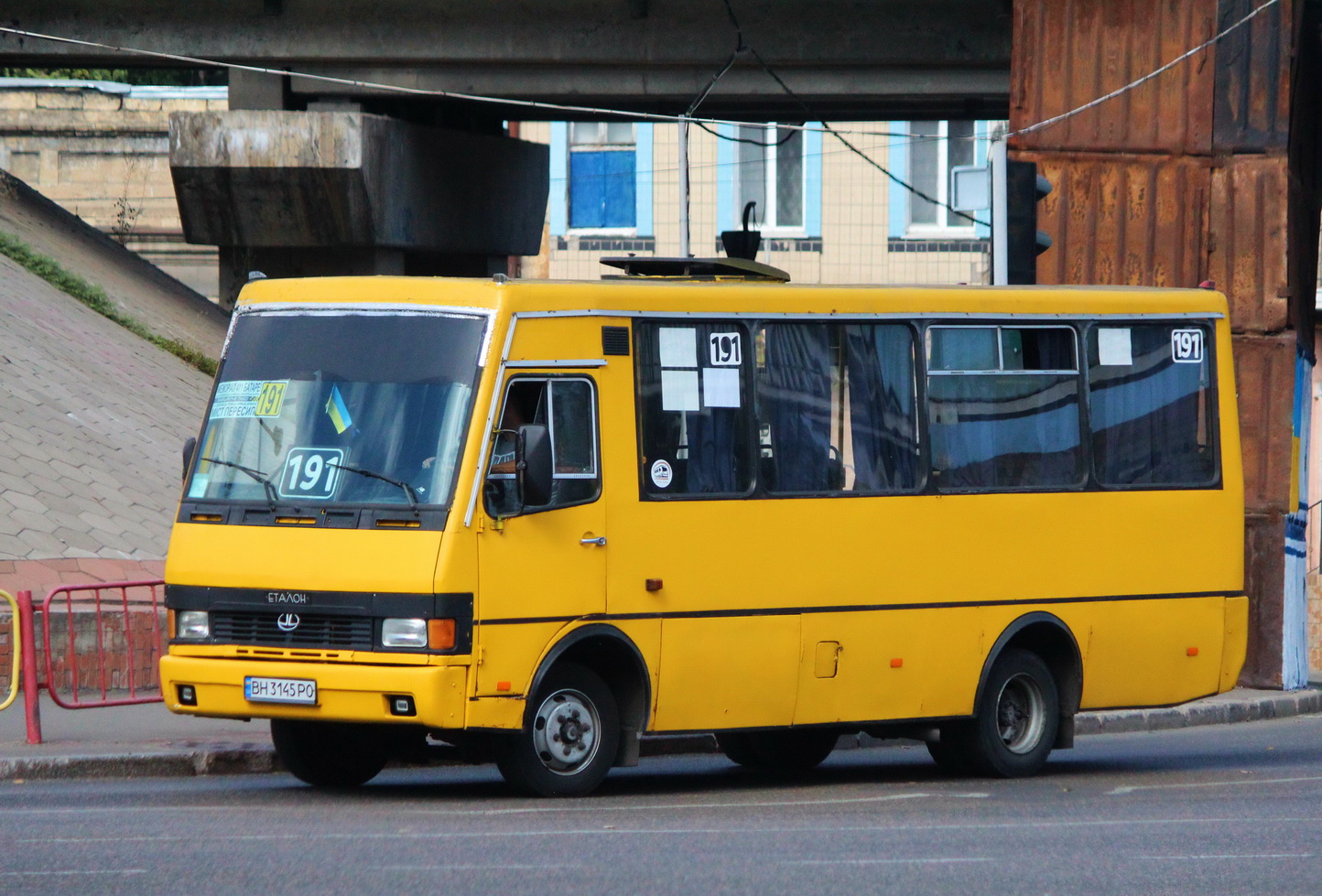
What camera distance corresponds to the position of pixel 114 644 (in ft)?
Result: 47.2

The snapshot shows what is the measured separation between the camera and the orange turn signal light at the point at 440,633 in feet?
33.4

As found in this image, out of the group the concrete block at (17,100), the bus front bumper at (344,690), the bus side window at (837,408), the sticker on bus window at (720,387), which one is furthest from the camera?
the concrete block at (17,100)

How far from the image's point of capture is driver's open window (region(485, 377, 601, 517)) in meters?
10.5

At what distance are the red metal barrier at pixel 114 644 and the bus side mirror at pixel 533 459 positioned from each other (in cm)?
440

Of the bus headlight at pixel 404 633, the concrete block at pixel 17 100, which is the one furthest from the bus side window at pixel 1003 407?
the concrete block at pixel 17 100

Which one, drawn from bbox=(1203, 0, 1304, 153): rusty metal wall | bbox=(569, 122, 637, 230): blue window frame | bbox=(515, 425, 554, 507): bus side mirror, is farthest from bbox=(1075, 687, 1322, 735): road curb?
bbox=(569, 122, 637, 230): blue window frame

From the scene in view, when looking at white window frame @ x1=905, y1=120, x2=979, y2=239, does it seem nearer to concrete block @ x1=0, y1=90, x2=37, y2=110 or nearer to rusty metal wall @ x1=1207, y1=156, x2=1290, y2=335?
concrete block @ x1=0, y1=90, x2=37, y2=110

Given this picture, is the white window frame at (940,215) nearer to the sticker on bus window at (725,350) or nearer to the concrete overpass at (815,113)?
the concrete overpass at (815,113)

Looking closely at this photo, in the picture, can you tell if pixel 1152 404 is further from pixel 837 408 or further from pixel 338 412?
pixel 338 412

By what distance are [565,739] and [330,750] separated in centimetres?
148

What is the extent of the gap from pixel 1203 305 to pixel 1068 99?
255 inches

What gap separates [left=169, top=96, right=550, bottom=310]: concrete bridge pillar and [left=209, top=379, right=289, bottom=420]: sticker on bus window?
15.3 metres

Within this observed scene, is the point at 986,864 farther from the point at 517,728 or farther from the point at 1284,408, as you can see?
the point at 1284,408

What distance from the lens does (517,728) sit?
1045 cm
